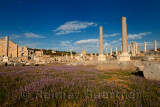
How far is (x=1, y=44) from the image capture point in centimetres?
4444

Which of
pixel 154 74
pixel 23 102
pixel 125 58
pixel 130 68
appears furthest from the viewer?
pixel 125 58

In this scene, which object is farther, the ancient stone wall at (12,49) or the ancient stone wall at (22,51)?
the ancient stone wall at (22,51)

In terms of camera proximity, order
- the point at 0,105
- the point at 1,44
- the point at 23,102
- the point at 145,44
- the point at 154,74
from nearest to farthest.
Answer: the point at 0,105
the point at 23,102
the point at 154,74
the point at 145,44
the point at 1,44

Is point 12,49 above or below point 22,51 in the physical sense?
above

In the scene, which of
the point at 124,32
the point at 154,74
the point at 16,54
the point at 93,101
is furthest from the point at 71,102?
the point at 16,54

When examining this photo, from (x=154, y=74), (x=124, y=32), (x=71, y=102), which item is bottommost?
(x=71, y=102)

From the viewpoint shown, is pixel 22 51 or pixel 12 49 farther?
pixel 22 51

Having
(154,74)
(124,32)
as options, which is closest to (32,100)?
(154,74)

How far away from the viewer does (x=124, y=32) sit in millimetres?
14172

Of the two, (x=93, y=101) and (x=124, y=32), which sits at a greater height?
(x=124, y=32)

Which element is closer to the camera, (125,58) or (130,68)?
(130,68)

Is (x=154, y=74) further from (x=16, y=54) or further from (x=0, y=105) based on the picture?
(x=16, y=54)

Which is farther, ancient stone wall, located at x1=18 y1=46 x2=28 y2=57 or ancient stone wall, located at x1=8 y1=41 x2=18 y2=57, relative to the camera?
ancient stone wall, located at x1=18 y1=46 x2=28 y2=57

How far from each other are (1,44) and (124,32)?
176 ft
